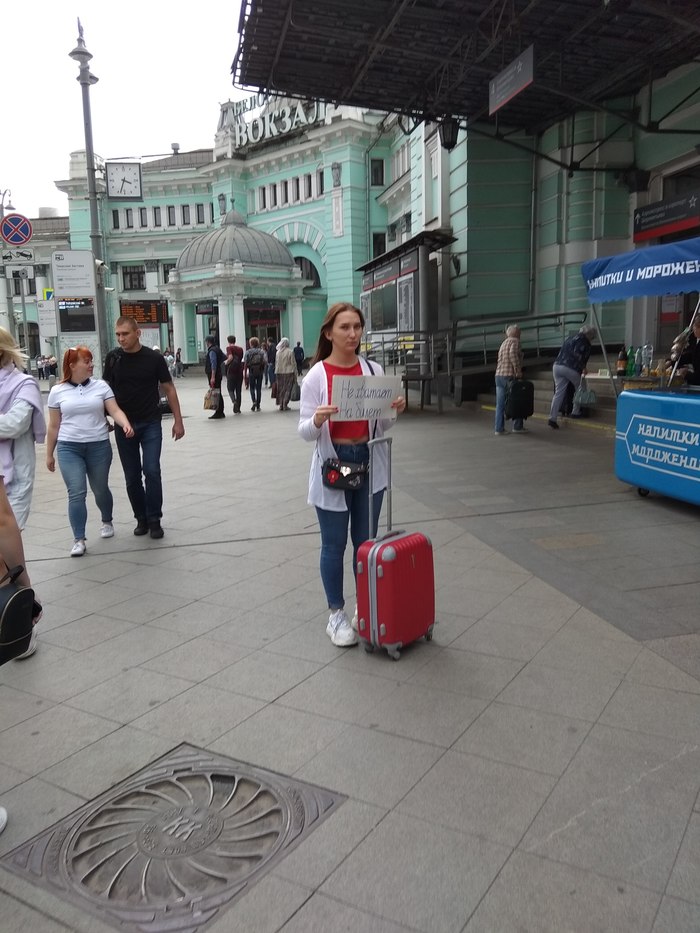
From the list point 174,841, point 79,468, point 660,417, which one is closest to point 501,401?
point 660,417

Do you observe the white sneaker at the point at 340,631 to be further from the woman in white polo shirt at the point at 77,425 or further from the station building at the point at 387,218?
the station building at the point at 387,218

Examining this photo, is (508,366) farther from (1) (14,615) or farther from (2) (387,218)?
(2) (387,218)

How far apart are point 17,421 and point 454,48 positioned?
11.8m

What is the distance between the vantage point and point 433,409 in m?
17.2

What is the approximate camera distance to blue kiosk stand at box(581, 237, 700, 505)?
21.2 feet

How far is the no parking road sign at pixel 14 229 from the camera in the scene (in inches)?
572

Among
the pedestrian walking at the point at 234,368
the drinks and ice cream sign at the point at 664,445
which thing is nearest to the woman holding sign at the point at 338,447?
the drinks and ice cream sign at the point at 664,445

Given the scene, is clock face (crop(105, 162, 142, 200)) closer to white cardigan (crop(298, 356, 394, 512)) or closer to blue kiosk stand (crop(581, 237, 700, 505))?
blue kiosk stand (crop(581, 237, 700, 505))

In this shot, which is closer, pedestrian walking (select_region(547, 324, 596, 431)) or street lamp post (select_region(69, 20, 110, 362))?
pedestrian walking (select_region(547, 324, 596, 431))

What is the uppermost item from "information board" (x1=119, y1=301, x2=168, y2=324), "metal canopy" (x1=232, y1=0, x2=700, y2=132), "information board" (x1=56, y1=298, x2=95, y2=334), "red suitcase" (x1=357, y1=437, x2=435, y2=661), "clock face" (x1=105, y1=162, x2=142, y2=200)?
"metal canopy" (x1=232, y1=0, x2=700, y2=132)

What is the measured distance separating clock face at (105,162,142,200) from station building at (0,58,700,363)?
0.10m

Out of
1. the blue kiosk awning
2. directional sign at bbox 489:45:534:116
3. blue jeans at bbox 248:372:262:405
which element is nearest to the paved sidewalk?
the blue kiosk awning

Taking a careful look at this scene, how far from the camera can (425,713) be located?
3289 mm

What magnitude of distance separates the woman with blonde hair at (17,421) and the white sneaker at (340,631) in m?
2.10
